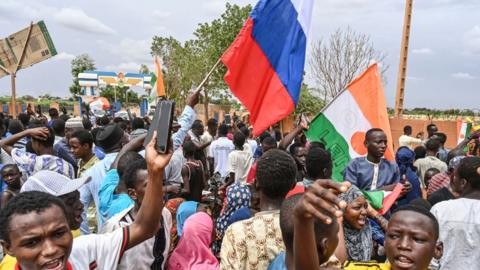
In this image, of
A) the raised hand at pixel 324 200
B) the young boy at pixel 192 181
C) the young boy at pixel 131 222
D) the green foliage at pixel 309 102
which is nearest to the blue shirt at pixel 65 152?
the young boy at pixel 192 181

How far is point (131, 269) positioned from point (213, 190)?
495 cm

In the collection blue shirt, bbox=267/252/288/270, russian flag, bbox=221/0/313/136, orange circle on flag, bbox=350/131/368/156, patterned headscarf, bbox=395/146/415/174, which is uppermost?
russian flag, bbox=221/0/313/136

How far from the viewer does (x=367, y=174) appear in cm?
440

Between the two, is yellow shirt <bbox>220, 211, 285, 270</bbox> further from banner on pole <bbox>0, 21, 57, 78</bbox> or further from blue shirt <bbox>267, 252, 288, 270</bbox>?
banner on pole <bbox>0, 21, 57, 78</bbox>

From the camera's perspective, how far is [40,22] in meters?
9.88

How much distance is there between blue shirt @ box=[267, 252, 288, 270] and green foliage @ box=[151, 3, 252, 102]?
16.9 meters

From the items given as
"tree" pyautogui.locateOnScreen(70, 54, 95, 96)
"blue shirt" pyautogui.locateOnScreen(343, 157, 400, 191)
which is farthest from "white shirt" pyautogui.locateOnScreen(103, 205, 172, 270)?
"tree" pyautogui.locateOnScreen(70, 54, 95, 96)

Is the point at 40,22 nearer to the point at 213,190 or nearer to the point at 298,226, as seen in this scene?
the point at 213,190

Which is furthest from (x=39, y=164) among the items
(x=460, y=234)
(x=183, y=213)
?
(x=460, y=234)

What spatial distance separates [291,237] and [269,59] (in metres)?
2.99

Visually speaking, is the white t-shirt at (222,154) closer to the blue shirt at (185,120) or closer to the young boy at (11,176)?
the blue shirt at (185,120)

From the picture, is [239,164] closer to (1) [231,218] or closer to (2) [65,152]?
(2) [65,152]

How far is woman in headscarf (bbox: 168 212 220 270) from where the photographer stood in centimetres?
264

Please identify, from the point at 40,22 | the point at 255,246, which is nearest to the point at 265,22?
the point at 255,246
